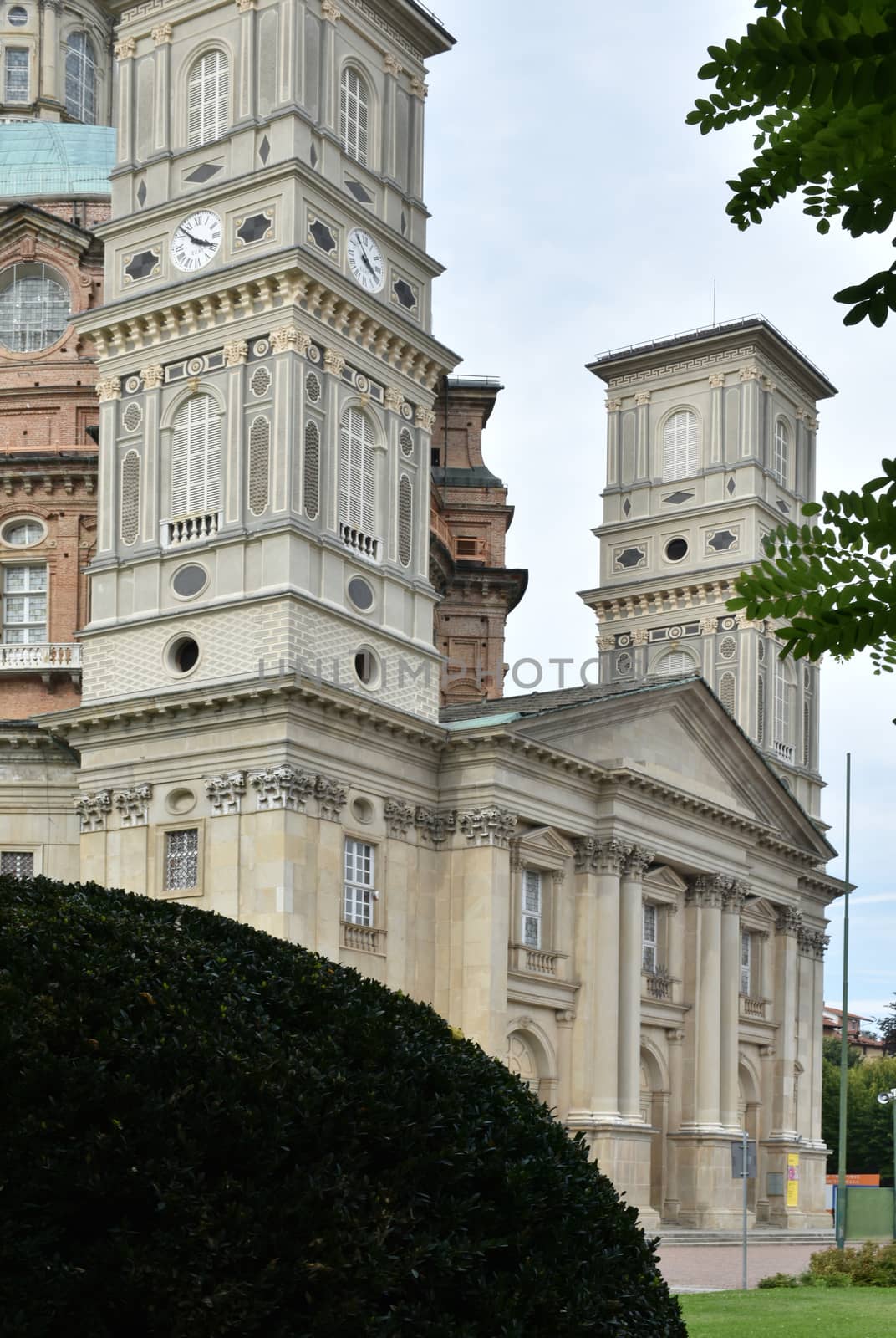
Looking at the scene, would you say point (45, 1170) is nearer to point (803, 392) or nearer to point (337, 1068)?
point (337, 1068)

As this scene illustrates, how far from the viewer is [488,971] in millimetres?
44000

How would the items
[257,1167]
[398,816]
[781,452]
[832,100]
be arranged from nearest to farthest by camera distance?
1. [832,100]
2. [257,1167]
3. [398,816]
4. [781,452]

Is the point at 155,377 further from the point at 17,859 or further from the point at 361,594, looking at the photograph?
the point at 17,859

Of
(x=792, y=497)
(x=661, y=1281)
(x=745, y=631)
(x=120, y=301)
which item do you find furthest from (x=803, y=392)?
(x=661, y=1281)

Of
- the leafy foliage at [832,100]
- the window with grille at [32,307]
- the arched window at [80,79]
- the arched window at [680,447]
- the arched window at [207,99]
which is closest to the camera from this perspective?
the leafy foliage at [832,100]

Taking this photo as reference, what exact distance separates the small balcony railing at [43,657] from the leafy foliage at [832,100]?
46.4 meters

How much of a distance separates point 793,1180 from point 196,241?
1353 inches

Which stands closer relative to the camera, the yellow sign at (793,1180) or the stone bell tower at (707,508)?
the yellow sign at (793,1180)

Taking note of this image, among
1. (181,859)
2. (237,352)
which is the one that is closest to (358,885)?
(181,859)

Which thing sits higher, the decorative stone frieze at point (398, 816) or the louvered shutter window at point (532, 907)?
the decorative stone frieze at point (398, 816)

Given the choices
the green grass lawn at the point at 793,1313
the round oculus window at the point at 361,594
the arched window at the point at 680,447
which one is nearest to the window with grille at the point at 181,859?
the round oculus window at the point at 361,594

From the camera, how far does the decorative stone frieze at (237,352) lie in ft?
141

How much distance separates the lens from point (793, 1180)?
196 feet

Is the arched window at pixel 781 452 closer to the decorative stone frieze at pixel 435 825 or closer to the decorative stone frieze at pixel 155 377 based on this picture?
the decorative stone frieze at pixel 435 825
